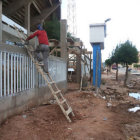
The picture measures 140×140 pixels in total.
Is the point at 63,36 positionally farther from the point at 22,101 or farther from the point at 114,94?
the point at 22,101

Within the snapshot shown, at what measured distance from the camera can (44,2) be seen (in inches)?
522

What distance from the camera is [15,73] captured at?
4750 millimetres

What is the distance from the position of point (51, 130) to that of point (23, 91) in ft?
5.46

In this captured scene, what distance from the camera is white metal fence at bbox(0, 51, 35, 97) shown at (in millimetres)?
4156

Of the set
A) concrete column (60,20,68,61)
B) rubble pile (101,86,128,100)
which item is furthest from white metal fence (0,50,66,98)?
rubble pile (101,86,128,100)

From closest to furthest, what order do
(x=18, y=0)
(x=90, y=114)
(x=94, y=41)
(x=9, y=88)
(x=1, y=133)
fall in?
(x=1, y=133), (x=9, y=88), (x=90, y=114), (x=18, y=0), (x=94, y=41)

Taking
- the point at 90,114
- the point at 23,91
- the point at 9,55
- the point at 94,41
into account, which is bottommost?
the point at 90,114

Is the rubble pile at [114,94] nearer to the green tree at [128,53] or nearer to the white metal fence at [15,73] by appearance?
the white metal fence at [15,73]

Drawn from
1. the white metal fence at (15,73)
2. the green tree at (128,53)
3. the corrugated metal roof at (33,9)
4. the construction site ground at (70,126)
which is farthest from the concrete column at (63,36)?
the green tree at (128,53)

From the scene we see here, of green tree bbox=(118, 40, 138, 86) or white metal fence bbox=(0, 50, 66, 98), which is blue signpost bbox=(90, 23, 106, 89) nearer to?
green tree bbox=(118, 40, 138, 86)

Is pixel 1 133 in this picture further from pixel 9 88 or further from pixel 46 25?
pixel 46 25

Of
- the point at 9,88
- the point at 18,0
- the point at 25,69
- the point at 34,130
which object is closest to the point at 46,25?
the point at 18,0

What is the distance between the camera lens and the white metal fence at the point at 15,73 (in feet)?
13.6

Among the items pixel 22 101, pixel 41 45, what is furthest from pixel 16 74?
pixel 41 45
